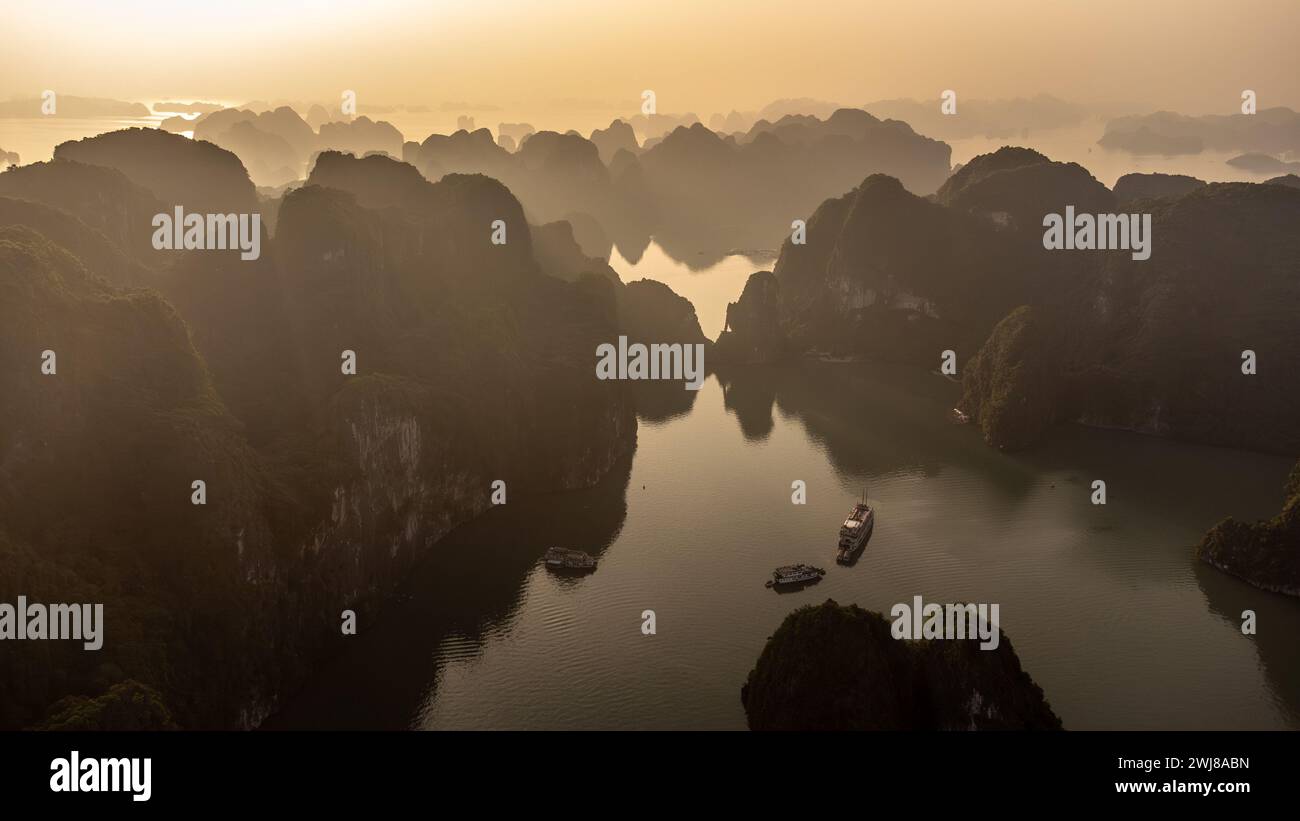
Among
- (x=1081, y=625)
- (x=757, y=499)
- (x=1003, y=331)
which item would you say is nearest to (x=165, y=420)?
Answer: (x=757, y=499)

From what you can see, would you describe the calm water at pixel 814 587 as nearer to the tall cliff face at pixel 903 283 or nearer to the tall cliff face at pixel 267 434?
the tall cliff face at pixel 267 434

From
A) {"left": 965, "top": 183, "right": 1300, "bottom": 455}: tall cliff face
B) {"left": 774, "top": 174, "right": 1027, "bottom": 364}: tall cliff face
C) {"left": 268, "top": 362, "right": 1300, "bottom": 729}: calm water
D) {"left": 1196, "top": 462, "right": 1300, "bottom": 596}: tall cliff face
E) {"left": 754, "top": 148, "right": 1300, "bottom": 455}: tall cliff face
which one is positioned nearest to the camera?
{"left": 268, "top": 362, "right": 1300, "bottom": 729}: calm water

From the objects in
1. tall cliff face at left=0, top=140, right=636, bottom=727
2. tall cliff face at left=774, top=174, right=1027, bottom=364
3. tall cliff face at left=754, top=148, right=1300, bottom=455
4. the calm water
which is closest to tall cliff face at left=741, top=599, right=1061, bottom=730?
the calm water

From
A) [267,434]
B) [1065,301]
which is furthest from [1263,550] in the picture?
[267,434]

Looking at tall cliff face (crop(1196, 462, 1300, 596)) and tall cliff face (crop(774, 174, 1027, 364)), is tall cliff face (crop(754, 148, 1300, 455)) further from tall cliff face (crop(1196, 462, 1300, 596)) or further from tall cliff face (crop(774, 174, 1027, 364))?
tall cliff face (crop(1196, 462, 1300, 596))

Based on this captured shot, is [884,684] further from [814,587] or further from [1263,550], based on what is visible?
[1263,550]

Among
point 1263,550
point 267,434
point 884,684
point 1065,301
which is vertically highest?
point 1065,301

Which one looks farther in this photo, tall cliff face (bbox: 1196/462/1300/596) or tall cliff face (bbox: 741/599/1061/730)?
tall cliff face (bbox: 1196/462/1300/596)
